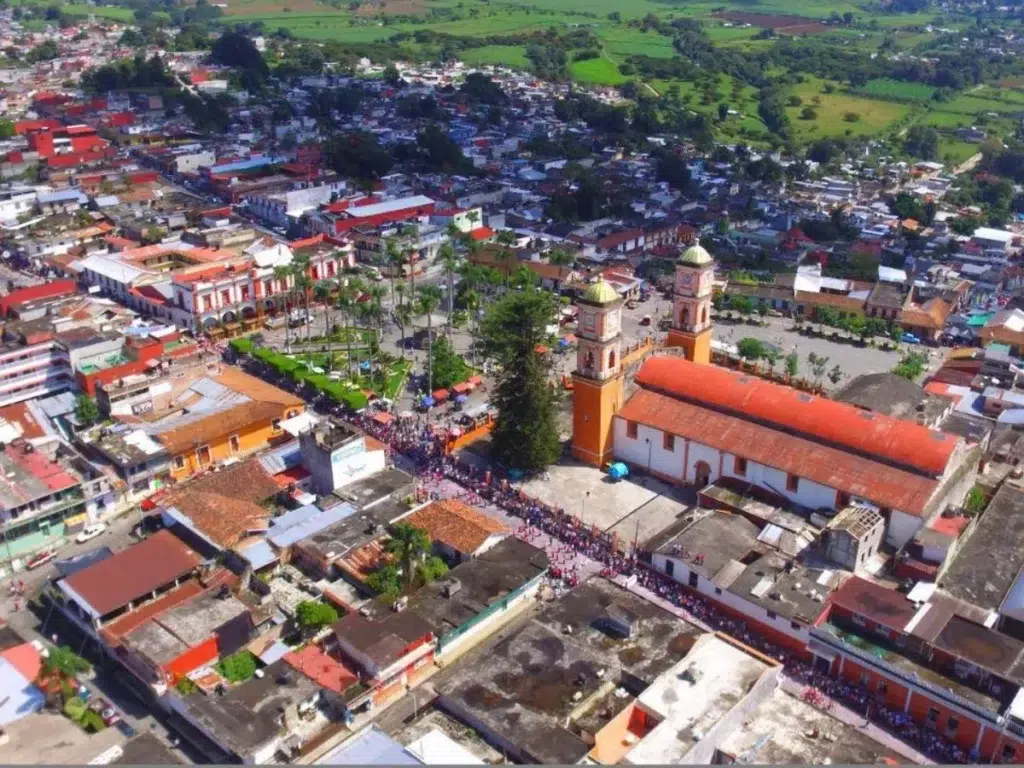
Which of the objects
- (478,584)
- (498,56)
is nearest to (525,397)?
(478,584)

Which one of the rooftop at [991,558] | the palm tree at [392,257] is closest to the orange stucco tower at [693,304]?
the rooftop at [991,558]

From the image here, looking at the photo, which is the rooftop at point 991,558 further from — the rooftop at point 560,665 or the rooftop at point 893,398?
the rooftop at point 560,665

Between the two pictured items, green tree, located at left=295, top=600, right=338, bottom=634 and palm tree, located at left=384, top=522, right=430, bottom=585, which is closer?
green tree, located at left=295, top=600, right=338, bottom=634

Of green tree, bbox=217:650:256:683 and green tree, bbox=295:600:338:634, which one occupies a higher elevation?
green tree, bbox=295:600:338:634

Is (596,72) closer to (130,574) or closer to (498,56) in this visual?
(498,56)

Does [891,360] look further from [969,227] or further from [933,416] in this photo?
[969,227]

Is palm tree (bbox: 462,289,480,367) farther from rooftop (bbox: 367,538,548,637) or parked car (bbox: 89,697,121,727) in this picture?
parked car (bbox: 89,697,121,727)

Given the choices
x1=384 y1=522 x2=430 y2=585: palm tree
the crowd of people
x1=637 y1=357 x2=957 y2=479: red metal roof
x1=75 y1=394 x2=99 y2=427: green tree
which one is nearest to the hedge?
the crowd of people
